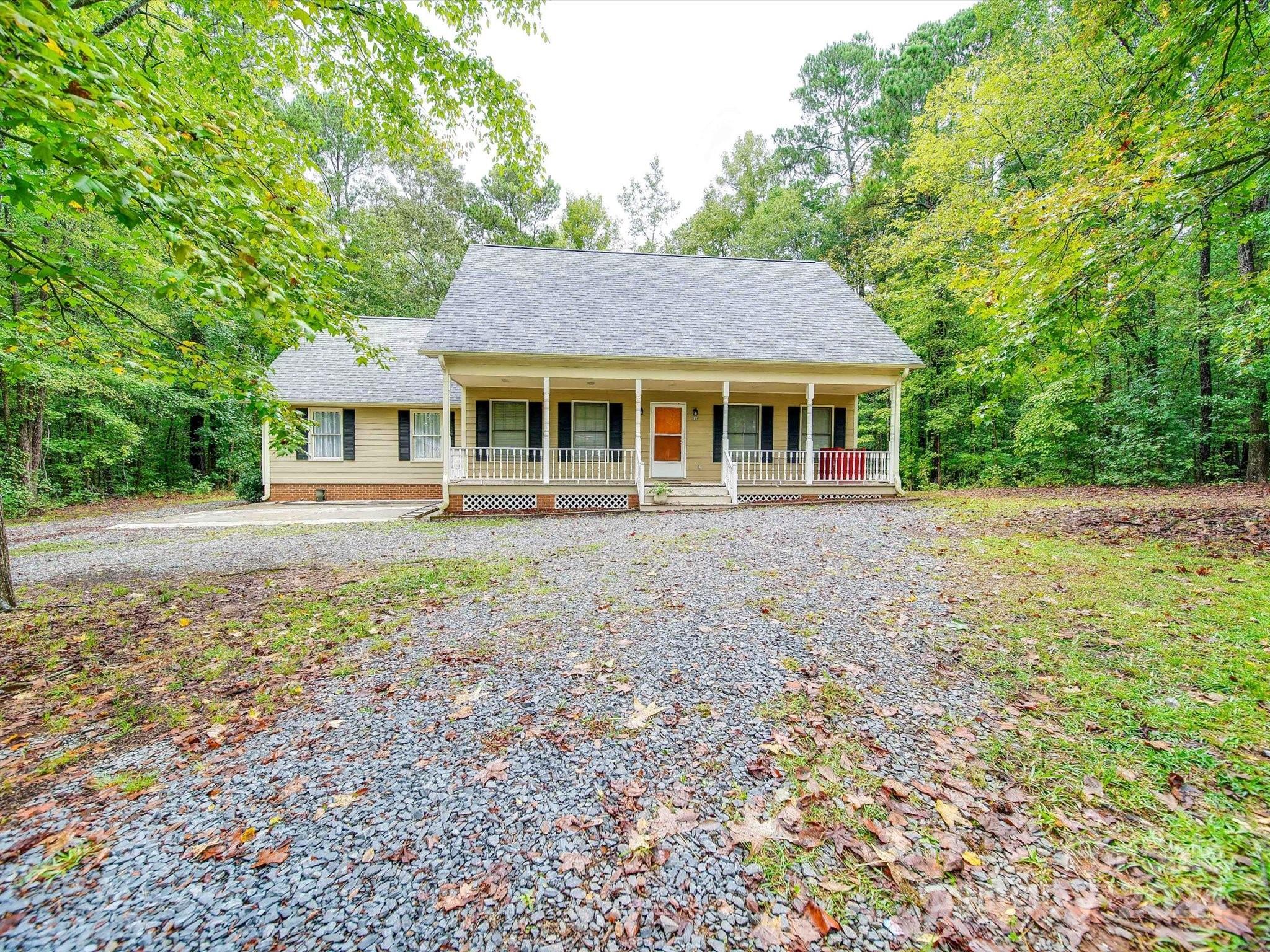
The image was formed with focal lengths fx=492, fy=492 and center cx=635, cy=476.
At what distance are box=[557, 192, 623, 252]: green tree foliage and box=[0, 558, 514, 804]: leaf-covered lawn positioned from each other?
25421 millimetres

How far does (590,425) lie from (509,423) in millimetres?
2197

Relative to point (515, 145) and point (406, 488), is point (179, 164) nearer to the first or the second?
point (515, 145)

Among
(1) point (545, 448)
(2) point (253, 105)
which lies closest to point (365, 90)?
(2) point (253, 105)

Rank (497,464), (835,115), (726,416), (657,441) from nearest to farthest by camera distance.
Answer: (726,416) → (497,464) → (657,441) → (835,115)

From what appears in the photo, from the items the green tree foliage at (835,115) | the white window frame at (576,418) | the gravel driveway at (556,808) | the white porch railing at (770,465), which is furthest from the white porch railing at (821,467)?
the green tree foliage at (835,115)

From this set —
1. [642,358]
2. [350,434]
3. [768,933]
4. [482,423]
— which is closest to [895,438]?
[642,358]

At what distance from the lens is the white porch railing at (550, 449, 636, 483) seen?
42.1 ft

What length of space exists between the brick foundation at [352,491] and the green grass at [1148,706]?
46.2 feet

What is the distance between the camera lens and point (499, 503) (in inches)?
455

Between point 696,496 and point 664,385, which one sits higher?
point 664,385

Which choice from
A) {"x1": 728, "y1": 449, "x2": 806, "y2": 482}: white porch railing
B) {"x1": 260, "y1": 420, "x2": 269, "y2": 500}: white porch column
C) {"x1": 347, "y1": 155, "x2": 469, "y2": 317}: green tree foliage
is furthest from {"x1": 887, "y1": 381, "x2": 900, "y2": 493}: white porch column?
{"x1": 347, "y1": 155, "x2": 469, "y2": 317}: green tree foliage

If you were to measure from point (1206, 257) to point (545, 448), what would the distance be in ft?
56.1

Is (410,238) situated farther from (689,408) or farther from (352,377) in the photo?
(689,408)

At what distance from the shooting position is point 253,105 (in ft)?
17.3
